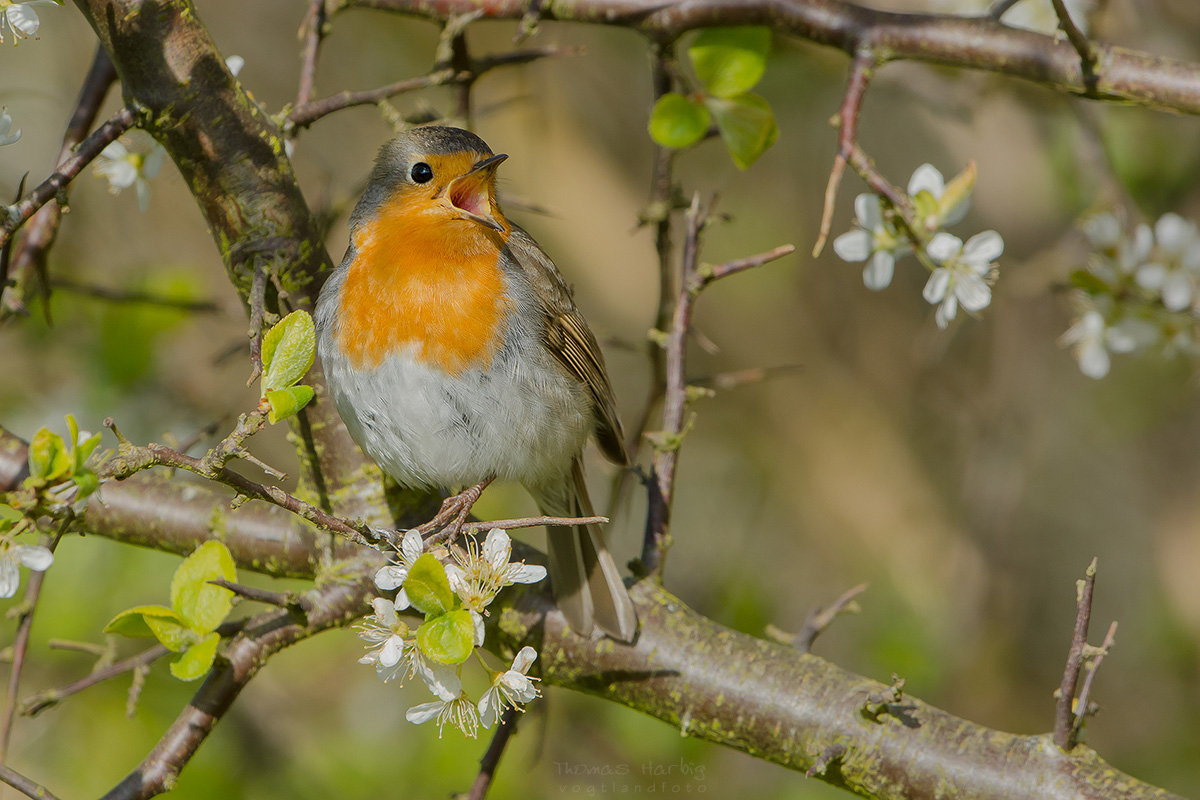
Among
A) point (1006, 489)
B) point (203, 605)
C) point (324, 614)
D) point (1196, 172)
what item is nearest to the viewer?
point (203, 605)

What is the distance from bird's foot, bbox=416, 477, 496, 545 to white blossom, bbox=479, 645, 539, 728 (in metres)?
0.25

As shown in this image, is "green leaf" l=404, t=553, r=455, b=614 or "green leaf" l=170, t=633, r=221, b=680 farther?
Answer: "green leaf" l=170, t=633, r=221, b=680

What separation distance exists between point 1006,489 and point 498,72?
3.48 m

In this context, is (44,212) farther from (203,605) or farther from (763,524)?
(763,524)

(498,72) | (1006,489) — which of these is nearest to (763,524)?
(1006,489)

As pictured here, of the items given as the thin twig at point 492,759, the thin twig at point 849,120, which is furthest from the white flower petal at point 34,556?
the thin twig at point 849,120

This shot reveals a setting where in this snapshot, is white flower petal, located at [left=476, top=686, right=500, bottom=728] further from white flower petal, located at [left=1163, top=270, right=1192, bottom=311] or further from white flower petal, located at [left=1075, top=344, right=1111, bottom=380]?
white flower petal, located at [left=1163, top=270, right=1192, bottom=311]

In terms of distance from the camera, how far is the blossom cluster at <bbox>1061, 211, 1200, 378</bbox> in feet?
8.79

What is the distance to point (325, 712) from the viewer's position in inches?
212

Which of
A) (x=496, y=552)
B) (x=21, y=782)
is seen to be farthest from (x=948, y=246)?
(x=21, y=782)

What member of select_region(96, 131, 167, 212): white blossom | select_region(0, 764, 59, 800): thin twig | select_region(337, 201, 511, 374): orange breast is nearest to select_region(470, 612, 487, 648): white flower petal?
select_region(0, 764, 59, 800): thin twig

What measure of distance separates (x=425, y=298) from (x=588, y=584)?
33.5 inches

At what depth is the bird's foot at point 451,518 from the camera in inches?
70.4

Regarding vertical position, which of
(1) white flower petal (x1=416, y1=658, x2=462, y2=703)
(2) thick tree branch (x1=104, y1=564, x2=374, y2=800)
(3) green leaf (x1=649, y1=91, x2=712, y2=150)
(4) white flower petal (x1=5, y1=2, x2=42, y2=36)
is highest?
(4) white flower petal (x1=5, y1=2, x2=42, y2=36)
